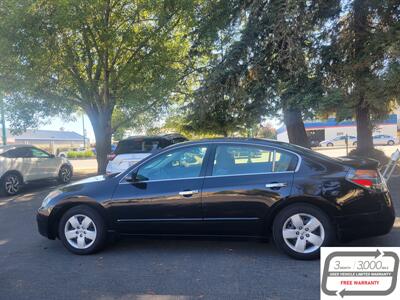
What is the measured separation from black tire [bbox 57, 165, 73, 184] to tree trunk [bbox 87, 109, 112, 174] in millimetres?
1306

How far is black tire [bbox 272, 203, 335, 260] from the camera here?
184 inches

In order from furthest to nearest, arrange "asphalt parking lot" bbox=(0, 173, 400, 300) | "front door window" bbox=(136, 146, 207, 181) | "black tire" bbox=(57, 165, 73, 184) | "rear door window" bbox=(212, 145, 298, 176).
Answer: "black tire" bbox=(57, 165, 73, 184) < "front door window" bbox=(136, 146, 207, 181) < "rear door window" bbox=(212, 145, 298, 176) < "asphalt parking lot" bbox=(0, 173, 400, 300)

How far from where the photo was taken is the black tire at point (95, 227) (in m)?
5.24

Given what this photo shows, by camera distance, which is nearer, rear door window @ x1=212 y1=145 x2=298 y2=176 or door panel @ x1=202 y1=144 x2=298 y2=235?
door panel @ x1=202 y1=144 x2=298 y2=235

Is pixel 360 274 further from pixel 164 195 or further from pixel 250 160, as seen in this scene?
pixel 164 195

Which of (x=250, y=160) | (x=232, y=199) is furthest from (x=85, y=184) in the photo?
(x=250, y=160)

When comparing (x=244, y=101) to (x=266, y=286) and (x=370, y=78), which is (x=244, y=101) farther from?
(x=266, y=286)

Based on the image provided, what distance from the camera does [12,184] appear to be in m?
11.5

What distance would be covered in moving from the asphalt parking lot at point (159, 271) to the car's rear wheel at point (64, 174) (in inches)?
304

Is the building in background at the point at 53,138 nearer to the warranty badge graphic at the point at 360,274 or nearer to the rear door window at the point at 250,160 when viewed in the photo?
the rear door window at the point at 250,160

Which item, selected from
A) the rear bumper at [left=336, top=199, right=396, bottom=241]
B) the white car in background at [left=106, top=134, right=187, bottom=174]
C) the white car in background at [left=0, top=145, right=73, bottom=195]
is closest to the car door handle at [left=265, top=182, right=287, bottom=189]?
the rear bumper at [left=336, top=199, right=396, bottom=241]

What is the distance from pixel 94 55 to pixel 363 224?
11.6 m

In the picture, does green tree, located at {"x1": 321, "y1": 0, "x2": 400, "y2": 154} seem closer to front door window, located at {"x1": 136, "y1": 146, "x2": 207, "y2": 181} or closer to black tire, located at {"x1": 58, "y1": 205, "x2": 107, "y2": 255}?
front door window, located at {"x1": 136, "y1": 146, "x2": 207, "y2": 181}

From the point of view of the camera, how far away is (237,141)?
17.0 ft
